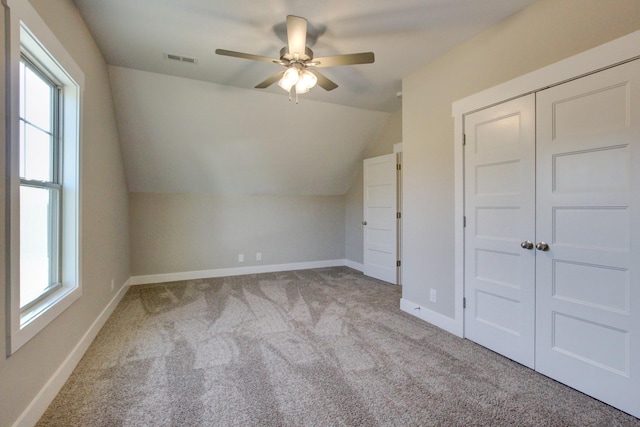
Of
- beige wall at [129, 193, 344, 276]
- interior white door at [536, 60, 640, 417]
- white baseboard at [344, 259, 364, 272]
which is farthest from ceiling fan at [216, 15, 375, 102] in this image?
white baseboard at [344, 259, 364, 272]

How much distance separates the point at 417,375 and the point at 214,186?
416 cm

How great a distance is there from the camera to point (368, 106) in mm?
4574

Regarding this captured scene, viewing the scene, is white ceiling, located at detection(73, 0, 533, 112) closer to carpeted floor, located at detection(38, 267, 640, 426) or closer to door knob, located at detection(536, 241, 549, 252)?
door knob, located at detection(536, 241, 549, 252)

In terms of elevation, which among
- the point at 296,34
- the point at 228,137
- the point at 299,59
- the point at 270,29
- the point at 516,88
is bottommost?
the point at 516,88

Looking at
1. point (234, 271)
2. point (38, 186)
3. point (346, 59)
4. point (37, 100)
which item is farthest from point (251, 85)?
point (234, 271)

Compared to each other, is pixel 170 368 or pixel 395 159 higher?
pixel 395 159

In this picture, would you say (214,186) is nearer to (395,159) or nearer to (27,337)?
(395,159)

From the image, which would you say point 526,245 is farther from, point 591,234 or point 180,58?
point 180,58

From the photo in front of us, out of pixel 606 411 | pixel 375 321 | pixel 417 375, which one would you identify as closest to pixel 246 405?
pixel 417 375

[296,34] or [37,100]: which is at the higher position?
[296,34]

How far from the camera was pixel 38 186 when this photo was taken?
6.40 ft

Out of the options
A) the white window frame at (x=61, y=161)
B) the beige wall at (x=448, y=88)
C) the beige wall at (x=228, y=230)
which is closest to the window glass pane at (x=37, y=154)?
the white window frame at (x=61, y=161)

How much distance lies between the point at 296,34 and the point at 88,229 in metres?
2.36

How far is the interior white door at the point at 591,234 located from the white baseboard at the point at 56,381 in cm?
323
